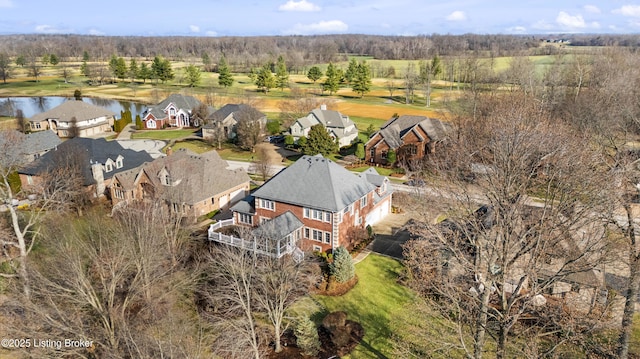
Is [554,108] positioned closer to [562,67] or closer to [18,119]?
[562,67]

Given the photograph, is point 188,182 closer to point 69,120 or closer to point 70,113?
point 69,120

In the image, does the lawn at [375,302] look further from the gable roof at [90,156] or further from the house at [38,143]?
the house at [38,143]

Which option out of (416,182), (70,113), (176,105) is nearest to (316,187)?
(416,182)

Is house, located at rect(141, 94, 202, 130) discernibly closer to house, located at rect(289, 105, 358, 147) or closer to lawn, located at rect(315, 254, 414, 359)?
house, located at rect(289, 105, 358, 147)

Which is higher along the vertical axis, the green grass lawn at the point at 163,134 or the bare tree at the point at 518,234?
the bare tree at the point at 518,234

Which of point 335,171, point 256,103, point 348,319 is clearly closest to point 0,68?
point 256,103

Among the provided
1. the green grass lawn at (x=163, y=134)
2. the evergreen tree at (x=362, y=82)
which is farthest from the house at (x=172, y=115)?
the evergreen tree at (x=362, y=82)
